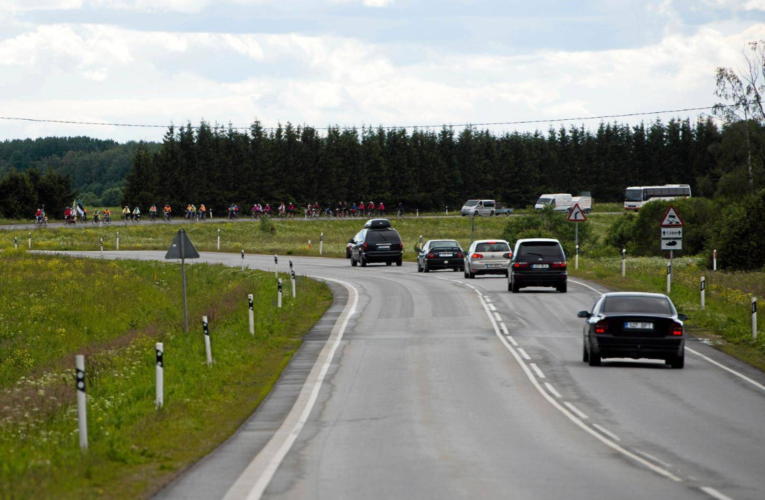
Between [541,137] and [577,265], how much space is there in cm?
11410

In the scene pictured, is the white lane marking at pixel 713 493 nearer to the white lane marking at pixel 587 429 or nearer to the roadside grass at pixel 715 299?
the white lane marking at pixel 587 429

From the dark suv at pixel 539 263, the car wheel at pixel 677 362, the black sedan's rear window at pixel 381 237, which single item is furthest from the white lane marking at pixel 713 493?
the black sedan's rear window at pixel 381 237

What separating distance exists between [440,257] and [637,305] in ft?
90.3

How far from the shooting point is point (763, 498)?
29.1 ft

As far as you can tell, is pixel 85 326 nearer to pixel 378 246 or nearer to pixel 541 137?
pixel 378 246

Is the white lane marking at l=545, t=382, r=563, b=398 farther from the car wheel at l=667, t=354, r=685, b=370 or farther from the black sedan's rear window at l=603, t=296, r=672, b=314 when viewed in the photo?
the car wheel at l=667, t=354, r=685, b=370

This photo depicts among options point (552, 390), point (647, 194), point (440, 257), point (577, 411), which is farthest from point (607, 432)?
point (647, 194)

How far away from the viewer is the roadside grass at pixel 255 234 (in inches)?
2665

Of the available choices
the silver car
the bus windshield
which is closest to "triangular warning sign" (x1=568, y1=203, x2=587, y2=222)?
the silver car

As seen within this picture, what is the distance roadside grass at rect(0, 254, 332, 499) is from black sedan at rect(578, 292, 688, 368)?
602cm

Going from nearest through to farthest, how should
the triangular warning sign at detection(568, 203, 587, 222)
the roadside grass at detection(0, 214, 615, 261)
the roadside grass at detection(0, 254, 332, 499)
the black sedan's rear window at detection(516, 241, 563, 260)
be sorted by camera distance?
the roadside grass at detection(0, 254, 332, 499) → the black sedan's rear window at detection(516, 241, 563, 260) → the triangular warning sign at detection(568, 203, 587, 222) → the roadside grass at detection(0, 214, 615, 261)

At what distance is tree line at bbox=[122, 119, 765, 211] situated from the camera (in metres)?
112

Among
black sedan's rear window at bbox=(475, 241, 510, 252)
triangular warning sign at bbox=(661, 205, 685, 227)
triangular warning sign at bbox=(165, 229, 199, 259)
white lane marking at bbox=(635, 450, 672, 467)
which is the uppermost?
triangular warning sign at bbox=(661, 205, 685, 227)

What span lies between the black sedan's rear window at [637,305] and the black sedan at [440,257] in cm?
2703
